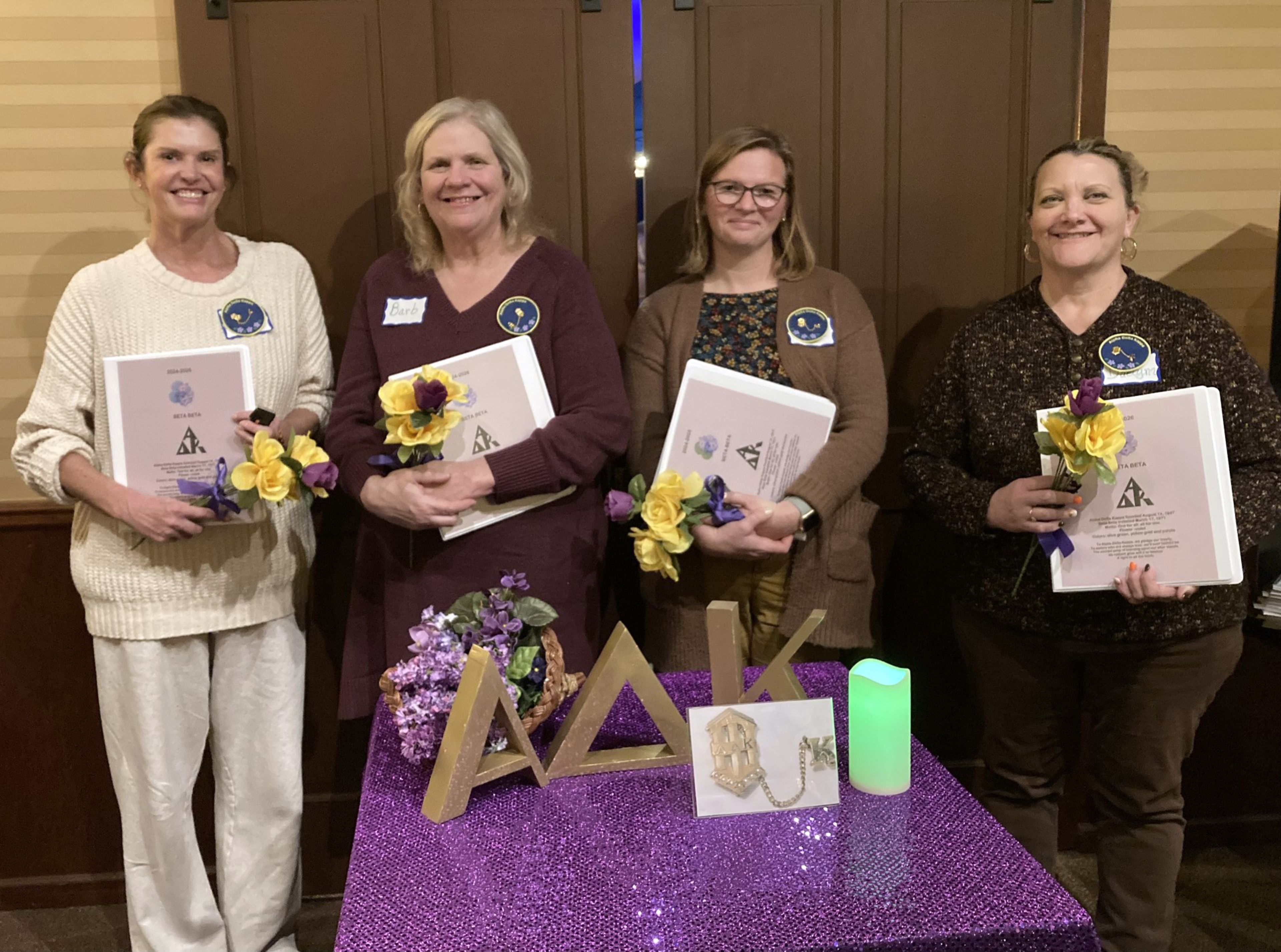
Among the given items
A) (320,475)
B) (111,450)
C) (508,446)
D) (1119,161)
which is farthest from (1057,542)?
(111,450)

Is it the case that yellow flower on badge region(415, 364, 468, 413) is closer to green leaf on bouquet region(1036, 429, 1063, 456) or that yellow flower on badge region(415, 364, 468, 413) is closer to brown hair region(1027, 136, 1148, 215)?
green leaf on bouquet region(1036, 429, 1063, 456)

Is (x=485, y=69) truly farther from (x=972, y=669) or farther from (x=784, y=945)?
(x=784, y=945)

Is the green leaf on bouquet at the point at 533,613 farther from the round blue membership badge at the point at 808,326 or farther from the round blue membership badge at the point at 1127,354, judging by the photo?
the round blue membership badge at the point at 1127,354

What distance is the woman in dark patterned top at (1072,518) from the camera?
6.86 ft

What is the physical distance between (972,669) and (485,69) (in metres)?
1.91

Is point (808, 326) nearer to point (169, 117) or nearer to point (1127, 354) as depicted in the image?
point (1127, 354)

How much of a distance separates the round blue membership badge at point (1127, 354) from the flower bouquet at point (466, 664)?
1237 millimetres

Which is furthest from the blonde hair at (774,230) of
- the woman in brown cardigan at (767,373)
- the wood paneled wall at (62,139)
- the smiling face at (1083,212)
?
the wood paneled wall at (62,139)

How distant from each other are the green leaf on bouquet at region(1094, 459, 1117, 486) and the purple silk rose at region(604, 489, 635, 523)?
780mm

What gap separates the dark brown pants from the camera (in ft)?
6.96

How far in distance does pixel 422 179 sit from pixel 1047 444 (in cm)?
140

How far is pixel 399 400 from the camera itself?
1756 mm

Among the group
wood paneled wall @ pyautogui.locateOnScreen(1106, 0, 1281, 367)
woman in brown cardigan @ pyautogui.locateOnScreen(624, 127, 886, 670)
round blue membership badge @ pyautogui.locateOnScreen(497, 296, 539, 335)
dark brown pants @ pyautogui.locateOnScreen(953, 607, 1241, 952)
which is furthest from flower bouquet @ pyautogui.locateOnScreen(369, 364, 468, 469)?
wood paneled wall @ pyautogui.locateOnScreen(1106, 0, 1281, 367)

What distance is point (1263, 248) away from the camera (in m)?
2.94
